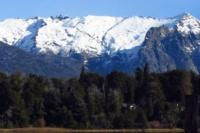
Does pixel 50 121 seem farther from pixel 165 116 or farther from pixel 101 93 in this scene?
pixel 165 116

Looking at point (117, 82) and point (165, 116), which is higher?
point (117, 82)

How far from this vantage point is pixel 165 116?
152m

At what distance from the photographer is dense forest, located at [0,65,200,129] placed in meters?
144

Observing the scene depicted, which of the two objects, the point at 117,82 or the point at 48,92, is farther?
the point at 117,82

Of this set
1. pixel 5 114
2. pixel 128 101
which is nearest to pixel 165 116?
pixel 128 101

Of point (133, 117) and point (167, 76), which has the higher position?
point (167, 76)

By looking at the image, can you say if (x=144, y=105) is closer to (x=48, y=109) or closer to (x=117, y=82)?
(x=117, y=82)

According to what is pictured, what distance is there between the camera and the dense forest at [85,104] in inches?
5689

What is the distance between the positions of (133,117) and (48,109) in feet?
78.7

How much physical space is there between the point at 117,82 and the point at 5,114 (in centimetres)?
4021

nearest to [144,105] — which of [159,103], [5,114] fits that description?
[159,103]

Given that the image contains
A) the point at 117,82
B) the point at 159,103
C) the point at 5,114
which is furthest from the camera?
the point at 117,82

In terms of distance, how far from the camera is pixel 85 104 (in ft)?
490

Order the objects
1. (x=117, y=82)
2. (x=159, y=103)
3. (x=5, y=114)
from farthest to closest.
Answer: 1. (x=117, y=82)
2. (x=159, y=103)
3. (x=5, y=114)
